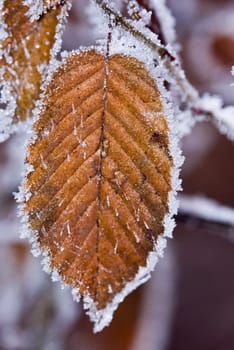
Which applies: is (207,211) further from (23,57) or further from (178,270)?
(178,270)

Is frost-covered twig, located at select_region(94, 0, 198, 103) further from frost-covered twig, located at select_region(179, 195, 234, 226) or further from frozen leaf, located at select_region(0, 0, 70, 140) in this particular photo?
frost-covered twig, located at select_region(179, 195, 234, 226)

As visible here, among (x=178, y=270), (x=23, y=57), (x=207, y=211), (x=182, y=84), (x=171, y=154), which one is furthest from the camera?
(x=178, y=270)

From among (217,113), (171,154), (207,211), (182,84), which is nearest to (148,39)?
(171,154)

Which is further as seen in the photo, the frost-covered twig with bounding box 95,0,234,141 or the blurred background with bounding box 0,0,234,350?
the blurred background with bounding box 0,0,234,350

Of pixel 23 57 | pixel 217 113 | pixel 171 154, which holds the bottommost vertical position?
pixel 171 154

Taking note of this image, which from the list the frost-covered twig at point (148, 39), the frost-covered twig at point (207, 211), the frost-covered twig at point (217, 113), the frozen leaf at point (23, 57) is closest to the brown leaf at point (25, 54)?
the frozen leaf at point (23, 57)

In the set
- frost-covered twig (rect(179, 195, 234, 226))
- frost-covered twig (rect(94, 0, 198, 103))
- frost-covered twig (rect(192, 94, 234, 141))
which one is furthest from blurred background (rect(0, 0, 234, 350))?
frost-covered twig (rect(94, 0, 198, 103))

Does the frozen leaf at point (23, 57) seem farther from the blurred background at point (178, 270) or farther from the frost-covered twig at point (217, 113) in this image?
the blurred background at point (178, 270)
